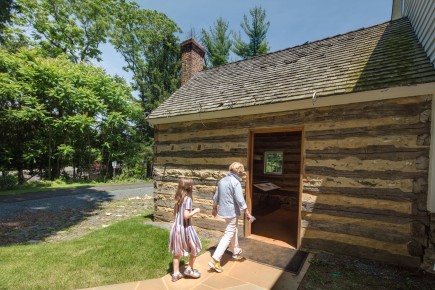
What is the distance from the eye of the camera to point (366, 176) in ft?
14.5

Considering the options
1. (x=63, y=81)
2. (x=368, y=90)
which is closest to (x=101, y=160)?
(x=63, y=81)

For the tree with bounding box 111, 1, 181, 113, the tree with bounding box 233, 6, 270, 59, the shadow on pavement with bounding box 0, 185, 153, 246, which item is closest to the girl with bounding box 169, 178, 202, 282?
the shadow on pavement with bounding box 0, 185, 153, 246

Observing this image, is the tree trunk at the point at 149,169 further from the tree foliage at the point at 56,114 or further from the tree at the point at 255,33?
the tree at the point at 255,33

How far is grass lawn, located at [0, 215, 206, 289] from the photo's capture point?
12.4 ft

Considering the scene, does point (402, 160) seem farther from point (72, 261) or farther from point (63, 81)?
point (63, 81)

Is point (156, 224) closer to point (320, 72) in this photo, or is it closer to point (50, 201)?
point (320, 72)

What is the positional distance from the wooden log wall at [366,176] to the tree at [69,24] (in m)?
25.4

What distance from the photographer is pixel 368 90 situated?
4266 millimetres

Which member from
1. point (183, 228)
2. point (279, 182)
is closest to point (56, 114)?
point (279, 182)

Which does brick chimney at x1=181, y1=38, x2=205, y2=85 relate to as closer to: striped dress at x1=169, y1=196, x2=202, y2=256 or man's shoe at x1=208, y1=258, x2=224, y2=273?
striped dress at x1=169, y1=196, x2=202, y2=256

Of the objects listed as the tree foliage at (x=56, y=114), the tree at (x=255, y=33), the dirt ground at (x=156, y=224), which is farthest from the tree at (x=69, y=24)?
the dirt ground at (x=156, y=224)

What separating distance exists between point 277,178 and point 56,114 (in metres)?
16.6

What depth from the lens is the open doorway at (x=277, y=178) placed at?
8.48m

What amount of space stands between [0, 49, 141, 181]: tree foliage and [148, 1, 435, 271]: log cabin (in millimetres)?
12249
